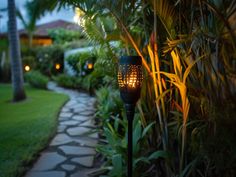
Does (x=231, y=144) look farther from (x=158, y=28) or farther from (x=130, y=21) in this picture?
(x=130, y=21)

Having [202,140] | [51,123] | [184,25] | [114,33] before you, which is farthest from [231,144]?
[51,123]

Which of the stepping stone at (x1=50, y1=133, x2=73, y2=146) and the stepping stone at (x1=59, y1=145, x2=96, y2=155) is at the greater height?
the stepping stone at (x1=50, y1=133, x2=73, y2=146)

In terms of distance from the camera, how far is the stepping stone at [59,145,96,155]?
441 centimetres

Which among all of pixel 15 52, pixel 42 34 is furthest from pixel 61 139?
pixel 42 34

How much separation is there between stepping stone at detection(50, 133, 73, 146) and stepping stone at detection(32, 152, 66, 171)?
0.48m

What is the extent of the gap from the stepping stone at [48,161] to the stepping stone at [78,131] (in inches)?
43.4

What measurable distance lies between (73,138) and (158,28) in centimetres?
285

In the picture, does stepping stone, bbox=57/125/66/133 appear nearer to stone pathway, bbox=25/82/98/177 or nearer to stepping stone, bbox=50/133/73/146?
stone pathway, bbox=25/82/98/177

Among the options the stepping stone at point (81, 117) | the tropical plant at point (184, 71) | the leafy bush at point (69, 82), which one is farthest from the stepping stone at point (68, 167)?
the leafy bush at point (69, 82)

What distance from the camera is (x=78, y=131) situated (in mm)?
5602

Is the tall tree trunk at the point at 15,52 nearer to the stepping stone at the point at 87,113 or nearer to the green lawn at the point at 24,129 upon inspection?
the green lawn at the point at 24,129

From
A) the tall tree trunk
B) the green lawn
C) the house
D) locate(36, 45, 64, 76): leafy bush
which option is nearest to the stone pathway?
the green lawn

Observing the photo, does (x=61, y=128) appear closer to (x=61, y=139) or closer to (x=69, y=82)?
(x=61, y=139)

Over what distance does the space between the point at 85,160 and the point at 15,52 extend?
612 cm
